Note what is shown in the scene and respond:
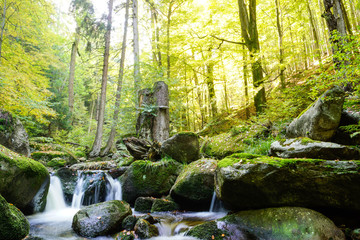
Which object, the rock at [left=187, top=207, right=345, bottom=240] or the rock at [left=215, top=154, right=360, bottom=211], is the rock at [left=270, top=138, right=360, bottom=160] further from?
the rock at [left=187, top=207, right=345, bottom=240]

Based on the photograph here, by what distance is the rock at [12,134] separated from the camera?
22.6 feet

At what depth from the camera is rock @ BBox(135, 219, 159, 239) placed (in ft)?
12.1

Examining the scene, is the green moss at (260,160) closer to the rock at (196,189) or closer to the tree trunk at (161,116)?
the rock at (196,189)

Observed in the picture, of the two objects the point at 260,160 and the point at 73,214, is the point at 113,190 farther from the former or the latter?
the point at 260,160

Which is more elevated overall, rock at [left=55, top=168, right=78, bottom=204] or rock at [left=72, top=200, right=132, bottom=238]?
rock at [left=55, top=168, right=78, bottom=204]

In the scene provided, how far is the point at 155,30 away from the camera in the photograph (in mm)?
15773

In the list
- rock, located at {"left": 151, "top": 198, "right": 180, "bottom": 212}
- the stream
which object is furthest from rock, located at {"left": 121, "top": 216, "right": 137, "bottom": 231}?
rock, located at {"left": 151, "top": 198, "right": 180, "bottom": 212}

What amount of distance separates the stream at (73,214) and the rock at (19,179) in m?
0.56

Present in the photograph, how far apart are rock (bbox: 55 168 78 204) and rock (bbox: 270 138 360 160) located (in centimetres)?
632

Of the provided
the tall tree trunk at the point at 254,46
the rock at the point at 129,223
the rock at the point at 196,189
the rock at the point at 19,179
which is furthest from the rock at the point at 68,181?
the tall tree trunk at the point at 254,46

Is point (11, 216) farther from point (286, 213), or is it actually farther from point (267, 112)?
point (267, 112)

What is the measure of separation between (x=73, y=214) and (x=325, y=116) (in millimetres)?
6795

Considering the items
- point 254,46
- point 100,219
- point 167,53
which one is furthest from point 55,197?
point 254,46

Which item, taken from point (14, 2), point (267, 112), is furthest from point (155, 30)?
point (267, 112)
